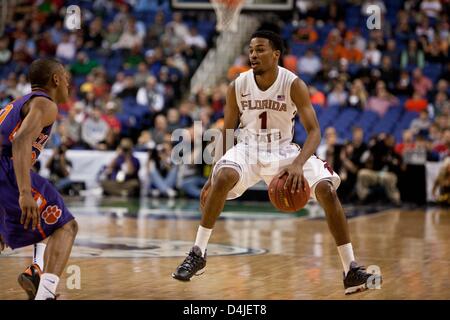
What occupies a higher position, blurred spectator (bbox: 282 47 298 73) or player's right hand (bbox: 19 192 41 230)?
blurred spectator (bbox: 282 47 298 73)

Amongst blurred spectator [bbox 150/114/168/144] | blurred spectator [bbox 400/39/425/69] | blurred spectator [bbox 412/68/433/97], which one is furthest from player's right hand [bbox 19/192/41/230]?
blurred spectator [bbox 400/39/425/69]

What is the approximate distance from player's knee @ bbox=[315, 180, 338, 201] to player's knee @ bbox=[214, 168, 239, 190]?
568 mm

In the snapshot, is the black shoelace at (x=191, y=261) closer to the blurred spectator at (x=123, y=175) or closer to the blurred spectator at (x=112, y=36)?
the blurred spectator at (x=123, y=175)

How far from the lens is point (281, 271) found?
6.80m

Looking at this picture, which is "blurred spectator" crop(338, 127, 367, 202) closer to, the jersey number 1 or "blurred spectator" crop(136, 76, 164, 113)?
"blurred spectator" crop(136, 76, 164, 113)

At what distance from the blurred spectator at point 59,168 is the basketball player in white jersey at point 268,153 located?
882cm

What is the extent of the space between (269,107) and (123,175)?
29.8 feet

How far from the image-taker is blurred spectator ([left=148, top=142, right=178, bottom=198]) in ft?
49.4

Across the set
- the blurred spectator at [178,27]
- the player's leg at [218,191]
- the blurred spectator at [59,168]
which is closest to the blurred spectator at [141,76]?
the blurred spectator at [178,27]

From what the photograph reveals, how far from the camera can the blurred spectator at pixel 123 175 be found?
15.0 meters

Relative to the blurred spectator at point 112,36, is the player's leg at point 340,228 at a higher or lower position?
lower
